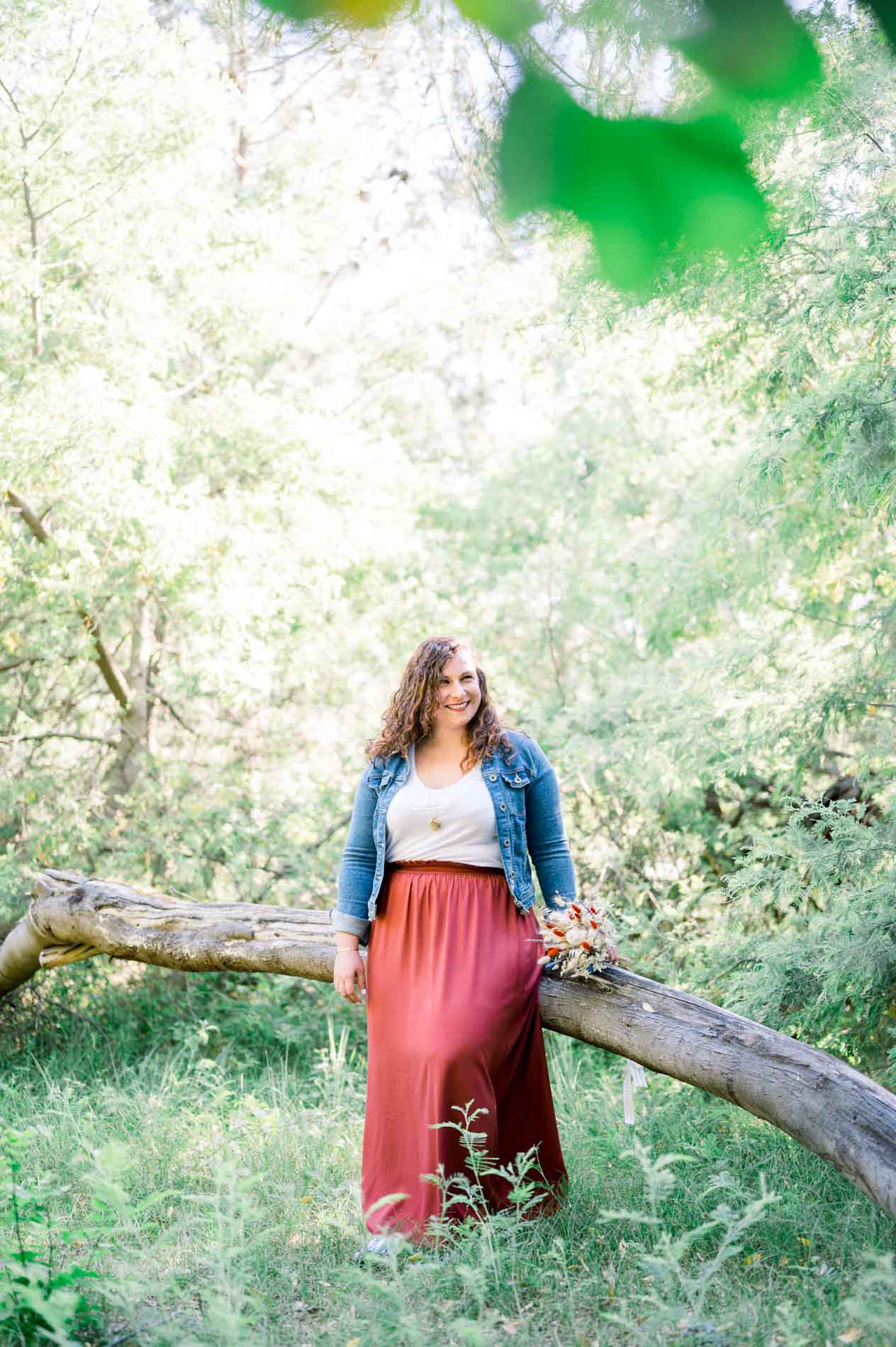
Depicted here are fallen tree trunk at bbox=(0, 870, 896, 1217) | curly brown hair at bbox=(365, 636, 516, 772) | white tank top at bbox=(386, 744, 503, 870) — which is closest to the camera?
fallen tree trunk at bbox=(0, 870, 896, 1217)

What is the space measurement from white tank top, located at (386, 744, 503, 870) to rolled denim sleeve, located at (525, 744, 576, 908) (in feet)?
0.67

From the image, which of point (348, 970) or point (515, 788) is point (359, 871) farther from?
point (515, 788)

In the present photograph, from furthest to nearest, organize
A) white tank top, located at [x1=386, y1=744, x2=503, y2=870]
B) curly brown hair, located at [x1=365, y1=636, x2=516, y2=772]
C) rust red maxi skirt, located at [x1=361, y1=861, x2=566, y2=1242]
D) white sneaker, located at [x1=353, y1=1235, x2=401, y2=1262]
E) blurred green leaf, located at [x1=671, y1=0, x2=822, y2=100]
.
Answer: curly brown hair, located at [x1=365, y1=636, x2=516, y2=772] < white tank top, located at [x1=386, y1=744, x2=503, y2=870] < rust red maxi skirt, located at [x1=361, y1=861, x2=566, y2=1242] < white sneaker, located at [x1=353, y1=1235, x2=401, y2=1262] < blurred green leaf, located at [x1=671, y1=0, x2=822, y2=100]

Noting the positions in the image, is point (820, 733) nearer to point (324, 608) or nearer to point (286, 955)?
point (286, 955)

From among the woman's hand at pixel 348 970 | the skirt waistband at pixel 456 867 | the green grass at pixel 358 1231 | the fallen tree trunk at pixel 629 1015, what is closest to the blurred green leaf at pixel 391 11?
the green grass at pixel 358 1231

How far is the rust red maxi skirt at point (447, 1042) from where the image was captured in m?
3.48

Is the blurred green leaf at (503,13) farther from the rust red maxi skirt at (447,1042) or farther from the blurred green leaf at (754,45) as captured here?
the rust red maxi skirt at (447,1042)

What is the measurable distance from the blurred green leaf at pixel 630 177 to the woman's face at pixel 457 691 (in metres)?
2.64

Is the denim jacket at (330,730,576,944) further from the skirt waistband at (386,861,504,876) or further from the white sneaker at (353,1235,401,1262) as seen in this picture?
the white sneaker at (353,1235,401,1262)

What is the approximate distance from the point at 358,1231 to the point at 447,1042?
2.16ft

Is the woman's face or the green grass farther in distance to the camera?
the woman's face

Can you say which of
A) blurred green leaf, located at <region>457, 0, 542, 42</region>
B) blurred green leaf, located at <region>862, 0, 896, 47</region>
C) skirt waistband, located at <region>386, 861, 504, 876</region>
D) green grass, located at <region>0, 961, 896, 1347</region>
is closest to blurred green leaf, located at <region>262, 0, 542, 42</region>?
blurred green leaf, located at <region>457, 0, 542, 42</region>

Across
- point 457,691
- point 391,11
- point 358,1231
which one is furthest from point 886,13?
point 358,1231

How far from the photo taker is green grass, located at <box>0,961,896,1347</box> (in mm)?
2732
